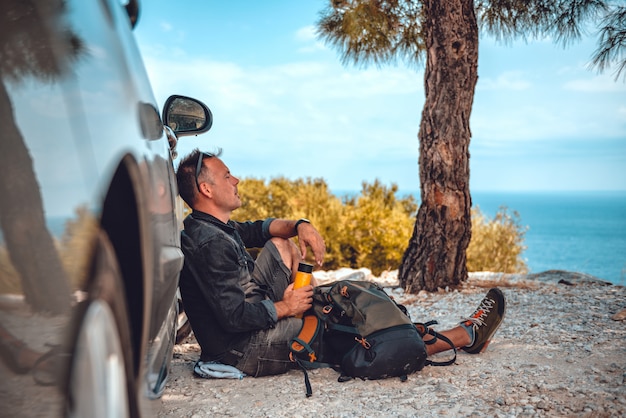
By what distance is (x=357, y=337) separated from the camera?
124 inches

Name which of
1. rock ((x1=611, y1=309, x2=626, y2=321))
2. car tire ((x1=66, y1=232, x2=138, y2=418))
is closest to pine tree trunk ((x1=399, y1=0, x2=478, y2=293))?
rock ((x1=611, y1=309, x2=626, y2=321))

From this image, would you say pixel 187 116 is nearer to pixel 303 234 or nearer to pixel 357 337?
pixel 303 234

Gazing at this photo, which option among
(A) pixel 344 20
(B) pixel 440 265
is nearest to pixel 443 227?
(B) pixel 440 265

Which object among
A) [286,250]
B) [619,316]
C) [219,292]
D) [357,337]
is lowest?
[619,316]

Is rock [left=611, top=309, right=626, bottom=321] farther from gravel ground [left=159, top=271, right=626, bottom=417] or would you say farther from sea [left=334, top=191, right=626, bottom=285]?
sea [left=334, top=191, right=626, bottom=285]

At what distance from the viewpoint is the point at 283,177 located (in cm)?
1162

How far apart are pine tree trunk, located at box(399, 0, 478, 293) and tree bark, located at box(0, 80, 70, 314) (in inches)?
185

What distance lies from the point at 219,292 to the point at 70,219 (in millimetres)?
1918

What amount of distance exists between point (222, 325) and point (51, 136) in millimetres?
2118

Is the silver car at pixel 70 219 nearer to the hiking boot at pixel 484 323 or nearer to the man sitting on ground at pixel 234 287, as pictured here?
the man sitting on ground at pixel 234 287

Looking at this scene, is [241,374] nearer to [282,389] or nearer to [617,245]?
[282,389]

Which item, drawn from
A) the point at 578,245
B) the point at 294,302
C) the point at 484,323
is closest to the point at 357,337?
the point at 294,302

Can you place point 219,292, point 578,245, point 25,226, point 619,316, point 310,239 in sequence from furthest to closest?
1. point 578,245
2. point 619,316
3. point 310,239
4. point 219,292
5. point 25,226

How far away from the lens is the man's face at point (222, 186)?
319cm
